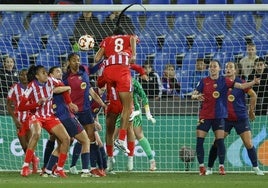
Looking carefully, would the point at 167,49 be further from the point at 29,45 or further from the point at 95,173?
the point at 95,173

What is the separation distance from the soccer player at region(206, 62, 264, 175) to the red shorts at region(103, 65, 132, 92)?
193 cm

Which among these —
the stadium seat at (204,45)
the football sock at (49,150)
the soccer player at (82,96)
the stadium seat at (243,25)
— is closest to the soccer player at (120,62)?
the soccer player at (82,96)

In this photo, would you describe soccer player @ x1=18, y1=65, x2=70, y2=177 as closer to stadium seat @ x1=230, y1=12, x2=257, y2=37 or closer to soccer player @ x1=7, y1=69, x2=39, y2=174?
soccer player @ x1=7, y1=69, x2=39, y2=174

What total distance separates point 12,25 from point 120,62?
5.68 m

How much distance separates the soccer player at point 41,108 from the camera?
43.8 feet

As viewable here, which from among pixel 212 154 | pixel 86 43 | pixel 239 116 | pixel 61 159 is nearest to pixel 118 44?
pixel 86 43

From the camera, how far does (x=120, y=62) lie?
1390 cm

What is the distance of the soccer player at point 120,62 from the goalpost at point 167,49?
0.97 m

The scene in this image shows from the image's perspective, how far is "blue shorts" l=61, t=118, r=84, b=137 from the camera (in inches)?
535

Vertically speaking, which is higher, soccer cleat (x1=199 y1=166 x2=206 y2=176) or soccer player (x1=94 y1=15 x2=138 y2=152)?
soccer player (x1=94 y1=15 x2=138 y2=152)

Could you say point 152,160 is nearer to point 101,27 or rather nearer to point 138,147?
point 138,147

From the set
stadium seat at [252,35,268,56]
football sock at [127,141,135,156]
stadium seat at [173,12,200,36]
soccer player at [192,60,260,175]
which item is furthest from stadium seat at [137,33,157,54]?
soccer player at [192,60,260,175]

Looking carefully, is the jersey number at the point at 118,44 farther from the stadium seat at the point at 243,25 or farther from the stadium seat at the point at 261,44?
the stadium seat at the point at 243,25

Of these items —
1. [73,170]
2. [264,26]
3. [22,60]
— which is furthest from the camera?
[264,26]
